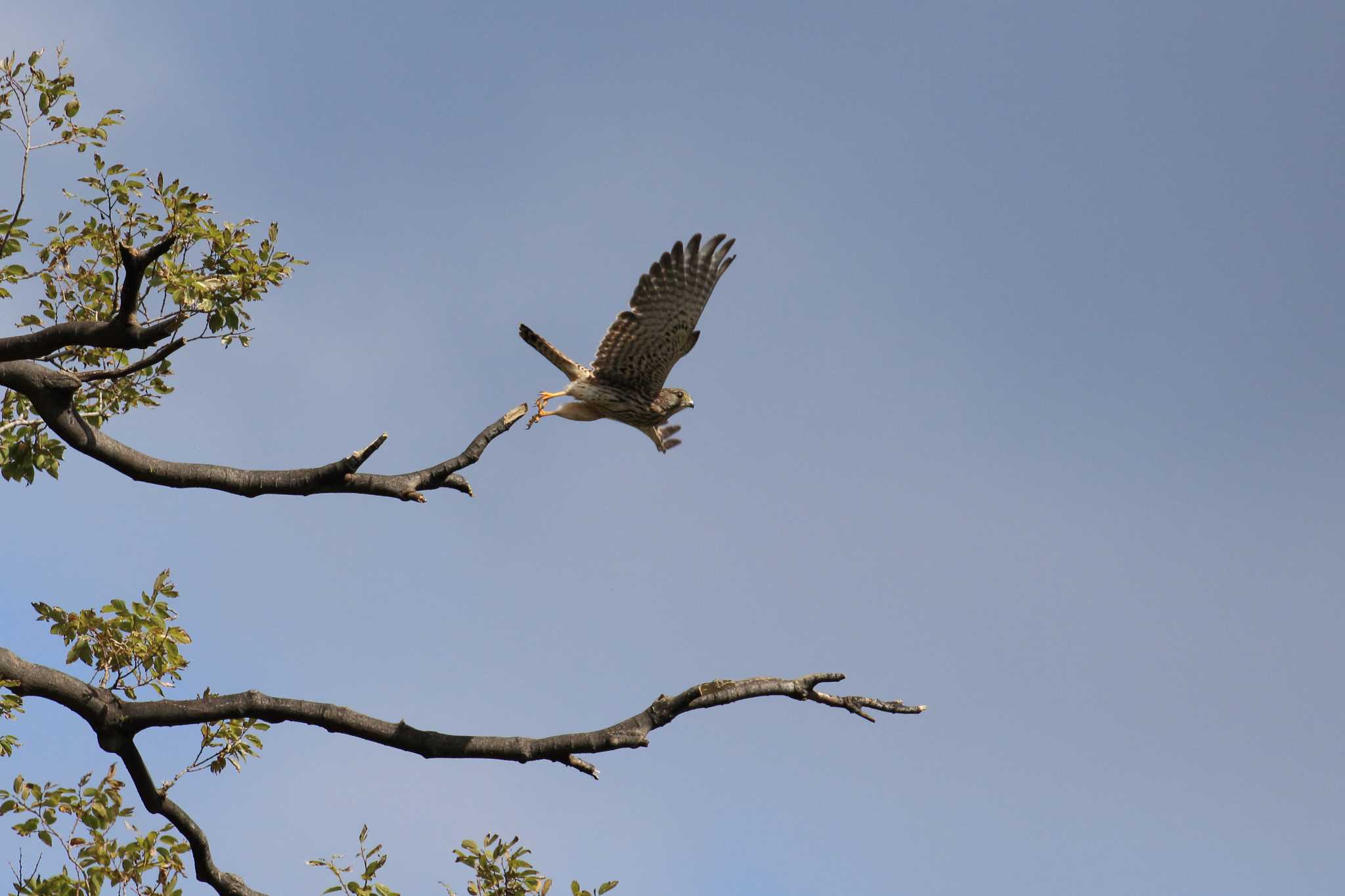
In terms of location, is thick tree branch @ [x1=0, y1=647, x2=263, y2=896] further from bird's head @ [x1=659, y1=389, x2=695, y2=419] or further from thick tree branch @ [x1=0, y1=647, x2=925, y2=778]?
bird's head @ [x1=659, y1=389, x2=695, y2=419]

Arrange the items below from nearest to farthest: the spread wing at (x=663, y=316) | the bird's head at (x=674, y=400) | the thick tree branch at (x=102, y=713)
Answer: the thick tree branch at (x=102, y=713), the spread wing at (x=663, y=316), the bird's head at (x=674, y=400)

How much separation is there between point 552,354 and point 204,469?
4.34 metres

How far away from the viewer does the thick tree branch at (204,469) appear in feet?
23.9

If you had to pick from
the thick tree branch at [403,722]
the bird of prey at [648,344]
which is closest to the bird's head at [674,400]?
the bird of prey at [648,344]

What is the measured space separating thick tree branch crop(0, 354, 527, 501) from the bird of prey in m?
2.97

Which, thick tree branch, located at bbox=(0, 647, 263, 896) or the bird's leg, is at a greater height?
the bird's leg

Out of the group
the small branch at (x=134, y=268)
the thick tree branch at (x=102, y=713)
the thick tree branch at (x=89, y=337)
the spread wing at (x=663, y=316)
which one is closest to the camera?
the small branch at (x=134, y=268)

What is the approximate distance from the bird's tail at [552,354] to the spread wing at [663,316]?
7.6 inches

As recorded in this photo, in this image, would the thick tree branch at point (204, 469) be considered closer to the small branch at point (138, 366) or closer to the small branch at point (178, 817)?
the small branch at point (138, 366)

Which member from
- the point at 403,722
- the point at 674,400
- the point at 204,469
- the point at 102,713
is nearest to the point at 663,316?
the point at 674,400

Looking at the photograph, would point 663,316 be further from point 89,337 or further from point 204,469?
point 89,337

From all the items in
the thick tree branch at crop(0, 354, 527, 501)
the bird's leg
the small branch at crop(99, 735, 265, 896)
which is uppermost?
the bird's leg

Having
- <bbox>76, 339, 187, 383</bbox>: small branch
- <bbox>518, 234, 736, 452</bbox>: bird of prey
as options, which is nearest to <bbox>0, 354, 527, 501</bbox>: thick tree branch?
<bbox>76, 339, 187, 383</bbox>: small branch

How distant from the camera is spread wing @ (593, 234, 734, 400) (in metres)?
10.9
